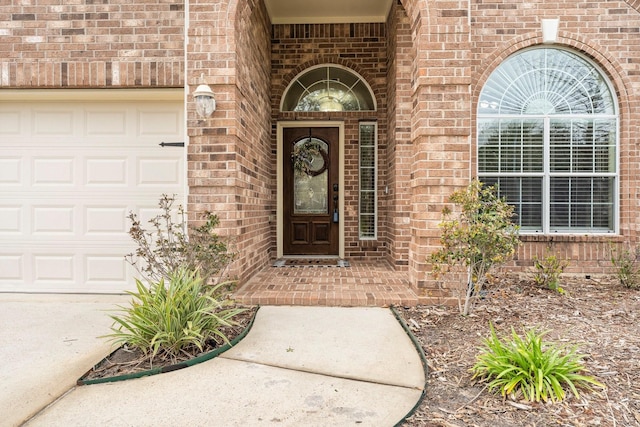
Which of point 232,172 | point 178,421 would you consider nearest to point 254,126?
point 232,172

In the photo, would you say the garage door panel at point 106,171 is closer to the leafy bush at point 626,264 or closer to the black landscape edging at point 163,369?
the black landscape edging at point 163,369

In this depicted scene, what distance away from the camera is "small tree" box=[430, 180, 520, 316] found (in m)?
3.18

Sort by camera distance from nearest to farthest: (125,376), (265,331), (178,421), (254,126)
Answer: (178,421), (125,376), (265,331), (254,126)

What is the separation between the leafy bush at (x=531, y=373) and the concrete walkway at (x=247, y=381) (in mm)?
407

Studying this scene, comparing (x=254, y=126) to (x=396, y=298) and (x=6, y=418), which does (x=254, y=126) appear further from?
(x=6, y=418)

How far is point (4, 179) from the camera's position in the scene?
4352mm

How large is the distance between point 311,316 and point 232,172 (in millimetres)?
1617

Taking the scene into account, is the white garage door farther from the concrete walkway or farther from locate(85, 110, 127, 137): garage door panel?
the concrete walkway

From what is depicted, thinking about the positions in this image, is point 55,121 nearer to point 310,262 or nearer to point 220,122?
point 220,122

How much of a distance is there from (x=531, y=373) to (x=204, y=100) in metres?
3.41

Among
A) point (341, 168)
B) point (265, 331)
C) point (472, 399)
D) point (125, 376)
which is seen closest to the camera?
point (472, 399)

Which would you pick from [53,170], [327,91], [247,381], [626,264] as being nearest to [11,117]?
[53,170]

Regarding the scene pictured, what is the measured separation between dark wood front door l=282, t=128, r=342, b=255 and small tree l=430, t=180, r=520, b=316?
109 inches

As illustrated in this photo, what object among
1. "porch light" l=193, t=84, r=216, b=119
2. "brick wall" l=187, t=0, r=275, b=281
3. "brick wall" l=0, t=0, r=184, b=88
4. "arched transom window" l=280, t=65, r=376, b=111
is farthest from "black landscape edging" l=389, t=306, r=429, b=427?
"arched transom window" l=280, t=65, r=376, b=111
